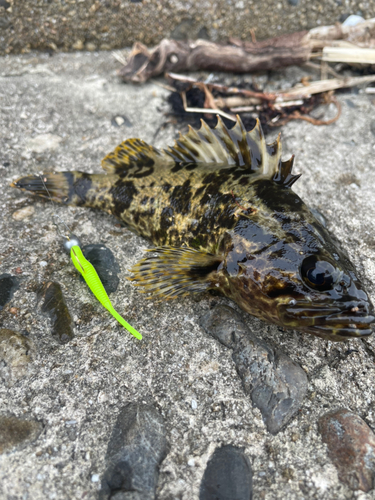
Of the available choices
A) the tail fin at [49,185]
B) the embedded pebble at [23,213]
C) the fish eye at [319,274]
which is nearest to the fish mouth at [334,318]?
the fish eye at [319,274]

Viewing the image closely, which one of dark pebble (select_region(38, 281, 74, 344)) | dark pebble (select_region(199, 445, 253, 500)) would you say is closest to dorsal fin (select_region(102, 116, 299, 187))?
dark pebble (select_region(38, 281, 74, 344))

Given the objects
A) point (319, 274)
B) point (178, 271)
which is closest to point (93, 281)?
point (178, 271)

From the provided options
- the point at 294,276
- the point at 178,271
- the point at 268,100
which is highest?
the point at 268,100

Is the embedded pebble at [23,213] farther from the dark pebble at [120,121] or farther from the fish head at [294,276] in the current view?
the fish head at [294,276]

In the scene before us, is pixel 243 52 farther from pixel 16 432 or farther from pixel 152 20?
pixel 16 432

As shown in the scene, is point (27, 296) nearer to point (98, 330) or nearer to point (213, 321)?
point (98, 330)
